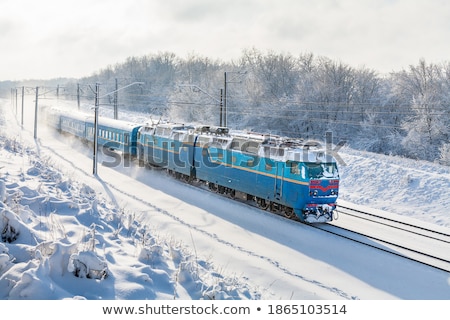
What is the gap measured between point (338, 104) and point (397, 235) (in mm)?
41925

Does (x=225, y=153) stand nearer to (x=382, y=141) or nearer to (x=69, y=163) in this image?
(x=69, y=163)

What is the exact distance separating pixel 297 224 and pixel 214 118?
148 ft

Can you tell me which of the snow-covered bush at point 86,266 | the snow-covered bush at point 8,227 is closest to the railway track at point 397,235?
the snow-covered bush at point 86,266

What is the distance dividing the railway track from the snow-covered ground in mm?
771

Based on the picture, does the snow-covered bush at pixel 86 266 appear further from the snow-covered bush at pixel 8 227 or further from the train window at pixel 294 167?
the train window at pixel 294 167

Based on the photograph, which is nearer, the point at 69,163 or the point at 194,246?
the point at 194,246

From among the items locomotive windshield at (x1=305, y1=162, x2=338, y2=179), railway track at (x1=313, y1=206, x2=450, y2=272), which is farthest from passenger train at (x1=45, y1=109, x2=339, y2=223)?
railway track at (x1=313, y1=206, x2=450, y2=272)

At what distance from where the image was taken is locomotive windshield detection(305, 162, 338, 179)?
17.0 meters

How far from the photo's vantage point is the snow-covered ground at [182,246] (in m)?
7.21

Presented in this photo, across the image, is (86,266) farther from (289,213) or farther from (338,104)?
(338,104)

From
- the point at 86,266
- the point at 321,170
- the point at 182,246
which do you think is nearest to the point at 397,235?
the point at 321,170

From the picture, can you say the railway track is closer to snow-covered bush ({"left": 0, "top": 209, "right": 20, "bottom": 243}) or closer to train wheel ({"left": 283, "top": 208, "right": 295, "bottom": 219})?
train wheel ({"left": 283, "top": 208, "right": 295, "bottom": 219})
